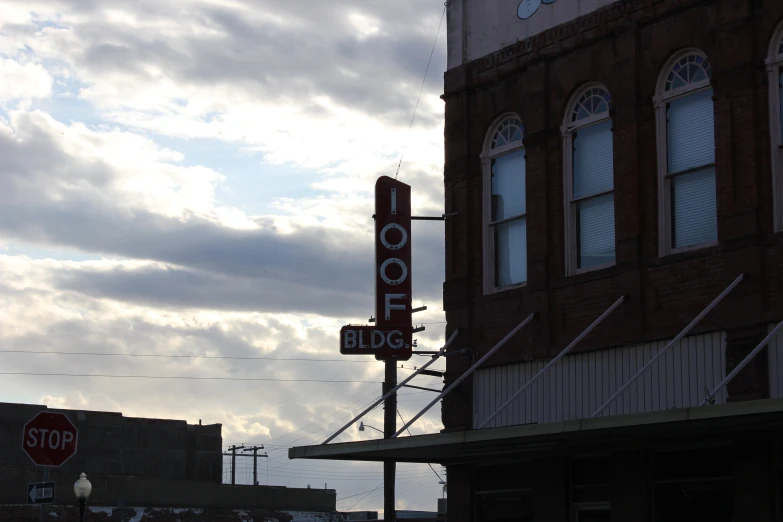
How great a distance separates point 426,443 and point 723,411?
5225mm

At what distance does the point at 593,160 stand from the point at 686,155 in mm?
1906

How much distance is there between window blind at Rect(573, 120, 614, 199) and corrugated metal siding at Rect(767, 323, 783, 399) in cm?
411

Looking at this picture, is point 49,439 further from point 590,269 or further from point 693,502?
point 693,502

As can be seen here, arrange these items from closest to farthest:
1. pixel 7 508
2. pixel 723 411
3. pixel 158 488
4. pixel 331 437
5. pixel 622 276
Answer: pixel 723 411 < pixel 622 276 < pixel 331 437 < pixel 7 508 < pixel 158 488

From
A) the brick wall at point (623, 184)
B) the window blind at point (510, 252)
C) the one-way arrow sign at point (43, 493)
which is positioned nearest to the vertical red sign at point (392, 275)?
the brick wall at point (623, 184)

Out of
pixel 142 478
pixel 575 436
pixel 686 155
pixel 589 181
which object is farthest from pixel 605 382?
pixel 142 478

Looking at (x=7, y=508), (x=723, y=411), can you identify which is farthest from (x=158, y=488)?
(x=723, y=411)

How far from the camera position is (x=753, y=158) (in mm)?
16188

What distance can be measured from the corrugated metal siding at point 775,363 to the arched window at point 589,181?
342cm

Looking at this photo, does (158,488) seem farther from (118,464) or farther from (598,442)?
(598,442)

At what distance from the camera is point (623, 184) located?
18109 mm

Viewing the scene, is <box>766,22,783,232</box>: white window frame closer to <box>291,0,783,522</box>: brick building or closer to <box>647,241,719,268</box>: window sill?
<box>291,0,783,522</box>: brick building

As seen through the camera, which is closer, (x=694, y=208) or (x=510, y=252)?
(x=694, y=208)

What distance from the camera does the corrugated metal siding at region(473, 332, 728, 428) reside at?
16.4 m
